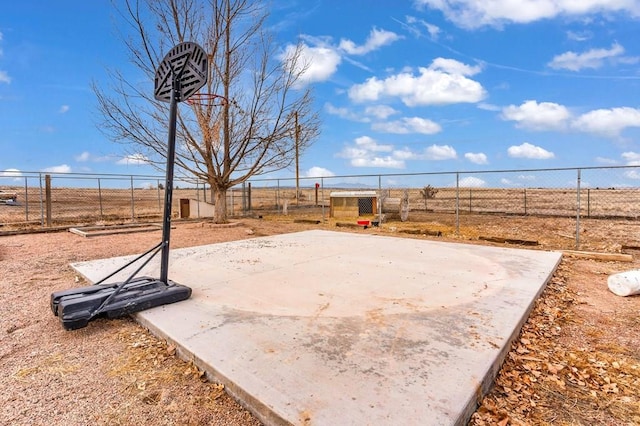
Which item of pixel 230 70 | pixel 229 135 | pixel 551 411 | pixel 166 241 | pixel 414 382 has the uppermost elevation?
pixel 230 70

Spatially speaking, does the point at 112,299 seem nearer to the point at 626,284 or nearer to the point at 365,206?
the point at 626,284

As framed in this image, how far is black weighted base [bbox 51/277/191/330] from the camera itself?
274cm

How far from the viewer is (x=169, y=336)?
8.18 ft

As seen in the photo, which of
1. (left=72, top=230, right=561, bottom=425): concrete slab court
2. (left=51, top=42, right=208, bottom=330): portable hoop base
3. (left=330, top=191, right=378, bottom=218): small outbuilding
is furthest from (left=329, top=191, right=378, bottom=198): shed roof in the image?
(left=51, top=42, right=208, bottom=330): portable hoop base

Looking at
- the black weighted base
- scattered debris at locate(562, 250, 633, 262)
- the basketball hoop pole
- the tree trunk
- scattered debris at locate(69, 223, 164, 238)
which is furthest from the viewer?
the tree trunk

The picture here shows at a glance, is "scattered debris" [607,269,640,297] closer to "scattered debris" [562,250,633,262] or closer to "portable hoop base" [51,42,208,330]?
"scattered debris" [562,250,633,262]

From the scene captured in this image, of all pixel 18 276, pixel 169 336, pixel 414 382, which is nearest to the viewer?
pixel 414 382

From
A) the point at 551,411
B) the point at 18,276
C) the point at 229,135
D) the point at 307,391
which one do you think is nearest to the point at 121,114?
the point at 229,135

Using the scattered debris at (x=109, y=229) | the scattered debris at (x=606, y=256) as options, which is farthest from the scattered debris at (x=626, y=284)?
the scattered debris at (x=109, y=229)

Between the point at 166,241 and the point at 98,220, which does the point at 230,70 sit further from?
the point at 166,241

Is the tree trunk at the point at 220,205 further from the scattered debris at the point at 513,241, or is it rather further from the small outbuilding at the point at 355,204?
the scattered debris at the point at 513,241

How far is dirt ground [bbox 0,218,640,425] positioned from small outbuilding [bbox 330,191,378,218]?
8.80 meters

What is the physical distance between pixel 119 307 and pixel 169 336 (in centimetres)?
75

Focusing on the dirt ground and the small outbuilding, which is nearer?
the dirt ground
